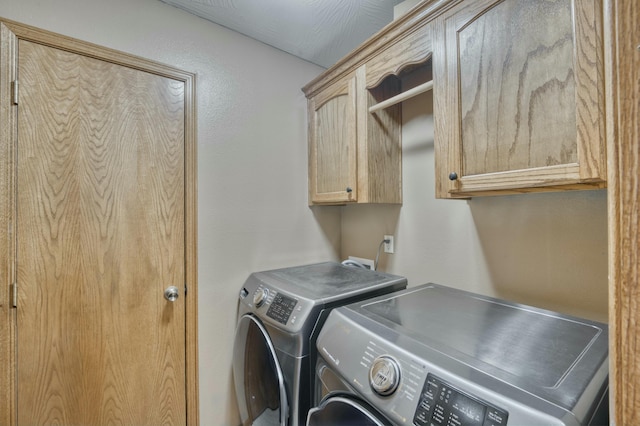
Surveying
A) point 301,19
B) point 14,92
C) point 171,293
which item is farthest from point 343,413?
point 301,19

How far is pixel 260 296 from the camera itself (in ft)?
4.63

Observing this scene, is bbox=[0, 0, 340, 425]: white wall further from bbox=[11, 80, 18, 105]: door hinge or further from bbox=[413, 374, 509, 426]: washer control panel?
bbox=[413, 374, 509, 426]: washer control panel

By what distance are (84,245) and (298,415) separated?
3.92ft

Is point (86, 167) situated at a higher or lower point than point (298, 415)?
higher

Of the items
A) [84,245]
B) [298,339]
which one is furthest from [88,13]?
[298,339]

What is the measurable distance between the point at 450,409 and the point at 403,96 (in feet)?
3.98

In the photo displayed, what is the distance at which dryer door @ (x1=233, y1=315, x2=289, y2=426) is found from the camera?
117 centimetres

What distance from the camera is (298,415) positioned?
1064 mm

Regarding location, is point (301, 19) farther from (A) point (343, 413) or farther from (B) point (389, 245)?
(A) point (343, 413)

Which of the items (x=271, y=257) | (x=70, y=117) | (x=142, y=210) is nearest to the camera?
(x=70, y=117)

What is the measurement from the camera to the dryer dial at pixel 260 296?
4.52ft

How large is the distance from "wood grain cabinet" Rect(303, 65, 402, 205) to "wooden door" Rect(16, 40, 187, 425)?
84 cm

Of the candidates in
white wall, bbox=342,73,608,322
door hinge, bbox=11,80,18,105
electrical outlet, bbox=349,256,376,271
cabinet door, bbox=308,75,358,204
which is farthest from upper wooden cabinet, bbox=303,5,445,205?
door hinge, bbox=11,80,18,105

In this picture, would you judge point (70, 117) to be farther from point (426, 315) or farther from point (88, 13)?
point (426, 315)
